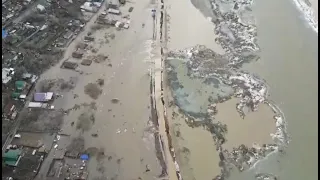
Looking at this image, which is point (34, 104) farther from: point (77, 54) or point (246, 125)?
point (246, 125)

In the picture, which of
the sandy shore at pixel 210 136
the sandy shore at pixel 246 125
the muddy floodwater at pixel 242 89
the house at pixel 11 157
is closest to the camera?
the house at pixel 11 157

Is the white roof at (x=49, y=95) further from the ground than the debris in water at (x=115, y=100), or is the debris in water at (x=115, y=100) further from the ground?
the debris in water at (x=115, y=100)

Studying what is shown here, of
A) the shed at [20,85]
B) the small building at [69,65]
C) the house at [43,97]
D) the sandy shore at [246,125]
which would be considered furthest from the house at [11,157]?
the sandy shore at [246,125]

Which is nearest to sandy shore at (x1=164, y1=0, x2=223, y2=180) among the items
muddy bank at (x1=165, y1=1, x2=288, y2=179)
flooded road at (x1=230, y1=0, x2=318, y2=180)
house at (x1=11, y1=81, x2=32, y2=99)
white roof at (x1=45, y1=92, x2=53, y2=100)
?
muddy bank at (x1=165, y1=1, x2=288, y2=179)

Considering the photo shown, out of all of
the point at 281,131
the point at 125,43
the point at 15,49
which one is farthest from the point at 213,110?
the point at 15,49

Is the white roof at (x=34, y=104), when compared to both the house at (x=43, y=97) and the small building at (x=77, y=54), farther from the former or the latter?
the small building at (x=77, y=54)

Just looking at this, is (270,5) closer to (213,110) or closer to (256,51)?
(256,51)

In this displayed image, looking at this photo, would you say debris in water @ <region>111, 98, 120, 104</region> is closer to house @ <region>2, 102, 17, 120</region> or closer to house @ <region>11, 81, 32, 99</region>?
house @ <region>11, 81, 32, 99</region>
